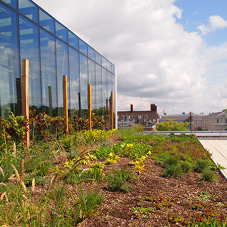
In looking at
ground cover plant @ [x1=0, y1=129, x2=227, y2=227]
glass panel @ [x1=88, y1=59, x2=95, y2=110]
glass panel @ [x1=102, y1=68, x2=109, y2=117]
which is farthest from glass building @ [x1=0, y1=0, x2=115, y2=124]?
glass panel @ [x1=102, y1=68, x2=109, y2=117]

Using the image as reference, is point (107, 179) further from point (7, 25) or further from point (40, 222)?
point (7, 25)

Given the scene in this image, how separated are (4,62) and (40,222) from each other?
5.25 meters

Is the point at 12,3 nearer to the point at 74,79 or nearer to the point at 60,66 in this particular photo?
the point at 60,66

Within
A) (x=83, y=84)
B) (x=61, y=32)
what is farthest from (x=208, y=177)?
(x=83, y=84)

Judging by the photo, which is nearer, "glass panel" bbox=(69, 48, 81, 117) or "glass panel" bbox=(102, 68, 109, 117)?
"glass panel" bbox=(69, 48, 81, 117)

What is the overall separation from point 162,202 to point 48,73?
673 cm

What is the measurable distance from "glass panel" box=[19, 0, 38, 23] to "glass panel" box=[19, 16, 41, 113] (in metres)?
0.24

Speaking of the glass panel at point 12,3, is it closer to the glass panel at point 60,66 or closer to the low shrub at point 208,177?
the glass panel at point 60,66

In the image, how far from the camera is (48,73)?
8.16m

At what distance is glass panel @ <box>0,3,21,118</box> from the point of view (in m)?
5.90

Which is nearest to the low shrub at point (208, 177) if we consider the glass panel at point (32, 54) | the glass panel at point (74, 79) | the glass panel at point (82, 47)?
the glass panel at point (32, 54)

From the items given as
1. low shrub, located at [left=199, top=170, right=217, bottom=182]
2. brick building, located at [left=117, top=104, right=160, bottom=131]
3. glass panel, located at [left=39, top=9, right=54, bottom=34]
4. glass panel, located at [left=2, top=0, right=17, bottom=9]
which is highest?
glass panel, located at [left=39, top=9, right=54, bottom=34]

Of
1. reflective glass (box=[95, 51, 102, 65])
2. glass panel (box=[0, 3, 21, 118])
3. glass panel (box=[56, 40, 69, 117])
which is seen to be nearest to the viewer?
glass panel (box=[0, 3, 21, 118])

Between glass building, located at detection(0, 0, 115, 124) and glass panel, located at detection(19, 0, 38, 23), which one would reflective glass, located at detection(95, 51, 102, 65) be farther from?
glass panel, located at detection(19, 0, 38, 23)
